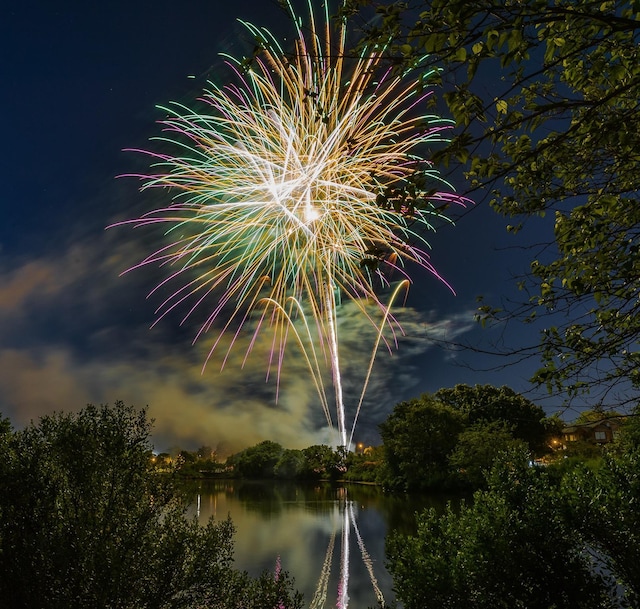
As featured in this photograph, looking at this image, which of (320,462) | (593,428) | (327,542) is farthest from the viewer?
(320,462)

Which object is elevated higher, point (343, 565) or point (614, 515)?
point (614, 515)

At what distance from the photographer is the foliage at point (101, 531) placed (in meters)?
6.34

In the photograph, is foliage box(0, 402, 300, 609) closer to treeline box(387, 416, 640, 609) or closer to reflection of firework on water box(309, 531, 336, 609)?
treeline box(387, 416, 640, 609)

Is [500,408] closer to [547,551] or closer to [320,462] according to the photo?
[320,462]

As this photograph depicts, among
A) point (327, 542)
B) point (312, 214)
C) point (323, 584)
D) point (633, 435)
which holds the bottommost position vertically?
point (323, 584)

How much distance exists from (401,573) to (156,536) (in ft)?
12.3

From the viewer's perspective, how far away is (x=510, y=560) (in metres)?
6.45

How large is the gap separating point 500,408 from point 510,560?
2282 inches

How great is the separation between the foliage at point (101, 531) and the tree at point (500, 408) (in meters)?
51.2

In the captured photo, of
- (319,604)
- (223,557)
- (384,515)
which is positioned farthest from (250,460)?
(223,557)

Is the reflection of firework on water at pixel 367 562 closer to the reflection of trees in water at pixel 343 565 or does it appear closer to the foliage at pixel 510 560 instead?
the reflection of trees in water at pixel 343 565

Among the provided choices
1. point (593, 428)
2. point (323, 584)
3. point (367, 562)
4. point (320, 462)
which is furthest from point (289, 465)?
point (593, 428)

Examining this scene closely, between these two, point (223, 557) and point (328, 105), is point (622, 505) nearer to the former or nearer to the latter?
point (223, 557)

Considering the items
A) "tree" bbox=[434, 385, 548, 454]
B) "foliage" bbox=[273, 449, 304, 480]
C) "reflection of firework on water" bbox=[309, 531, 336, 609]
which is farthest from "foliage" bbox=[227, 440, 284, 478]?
"reflection of firework on water" bbox=[309, 531, 336, 609]
